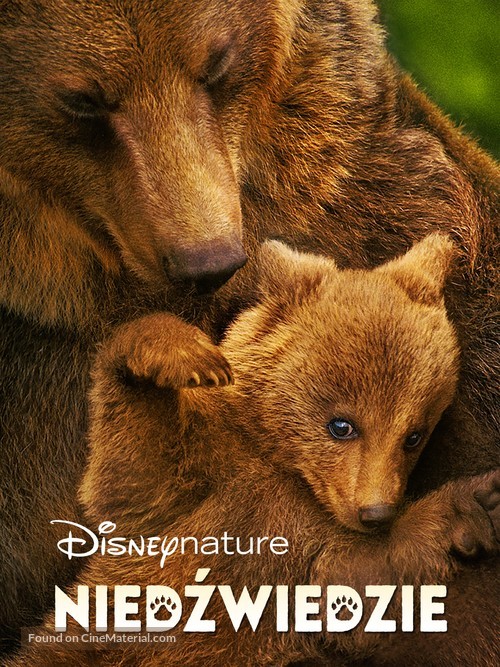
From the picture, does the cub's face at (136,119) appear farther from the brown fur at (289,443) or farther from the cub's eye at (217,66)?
the brown fur at (289,443)

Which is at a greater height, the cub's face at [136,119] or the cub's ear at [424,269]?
the cub's face at [136,119]

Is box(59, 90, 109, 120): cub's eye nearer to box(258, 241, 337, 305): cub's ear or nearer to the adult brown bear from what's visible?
the adult brown bear

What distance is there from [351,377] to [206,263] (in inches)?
16.7

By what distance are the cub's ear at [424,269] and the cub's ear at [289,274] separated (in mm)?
138

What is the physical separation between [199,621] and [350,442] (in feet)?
1.60

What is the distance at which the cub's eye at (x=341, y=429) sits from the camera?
2195mm

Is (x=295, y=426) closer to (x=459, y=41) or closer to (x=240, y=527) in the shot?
(x=240, y=527)

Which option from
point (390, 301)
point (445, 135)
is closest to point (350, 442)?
point (390, 301)

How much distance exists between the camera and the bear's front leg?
2139 mm

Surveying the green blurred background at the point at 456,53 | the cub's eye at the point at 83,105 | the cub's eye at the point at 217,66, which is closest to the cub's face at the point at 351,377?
the cub's eye at the point at 217,66

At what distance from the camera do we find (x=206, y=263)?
6.43 ft

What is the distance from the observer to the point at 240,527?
2336 millimetres

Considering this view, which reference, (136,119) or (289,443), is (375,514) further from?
(136,119)

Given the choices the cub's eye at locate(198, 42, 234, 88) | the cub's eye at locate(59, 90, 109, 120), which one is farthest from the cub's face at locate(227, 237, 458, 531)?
the cub's eye at locate(59, 90, 109, 120)
